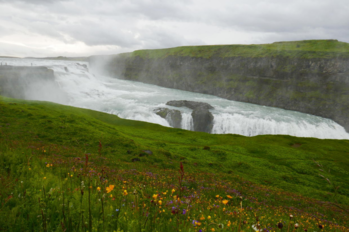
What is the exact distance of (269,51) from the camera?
135 m

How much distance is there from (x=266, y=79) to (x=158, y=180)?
12950cm

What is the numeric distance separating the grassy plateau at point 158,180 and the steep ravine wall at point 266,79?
59470mm

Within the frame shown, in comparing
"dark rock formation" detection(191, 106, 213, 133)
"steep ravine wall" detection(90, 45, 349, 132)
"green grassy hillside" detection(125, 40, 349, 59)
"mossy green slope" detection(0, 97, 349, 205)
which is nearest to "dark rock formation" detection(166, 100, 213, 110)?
"dark rock formation" detection(191, 106, 213, 133)

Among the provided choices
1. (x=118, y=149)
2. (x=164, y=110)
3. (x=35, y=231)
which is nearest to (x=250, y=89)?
(x=164, y=110)

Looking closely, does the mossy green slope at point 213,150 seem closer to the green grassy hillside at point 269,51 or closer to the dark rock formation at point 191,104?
the dark rock formation at point 191,104

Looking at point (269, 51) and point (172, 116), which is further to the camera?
point (269, 51)

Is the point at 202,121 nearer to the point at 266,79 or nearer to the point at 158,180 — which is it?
the point at 158,180

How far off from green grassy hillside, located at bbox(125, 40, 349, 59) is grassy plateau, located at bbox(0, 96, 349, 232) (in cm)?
9007

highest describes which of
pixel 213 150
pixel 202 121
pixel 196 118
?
pixel 196 118

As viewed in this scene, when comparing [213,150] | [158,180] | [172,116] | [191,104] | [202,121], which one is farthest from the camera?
[191,104]


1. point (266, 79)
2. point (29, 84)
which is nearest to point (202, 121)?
point (29, 84)

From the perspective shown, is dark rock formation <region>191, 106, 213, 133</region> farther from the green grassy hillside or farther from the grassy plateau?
the green grassy hillside

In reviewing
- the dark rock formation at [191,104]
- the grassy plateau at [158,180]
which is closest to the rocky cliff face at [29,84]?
the grassy plateau at [158,180]

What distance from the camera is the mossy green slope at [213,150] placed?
24672mm
